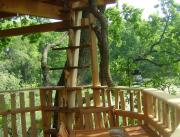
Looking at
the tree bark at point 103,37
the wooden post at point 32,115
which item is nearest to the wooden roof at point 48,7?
the tree bark at point 103,37

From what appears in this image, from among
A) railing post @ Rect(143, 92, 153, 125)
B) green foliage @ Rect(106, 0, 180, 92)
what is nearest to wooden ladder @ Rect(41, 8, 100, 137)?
railing post @ Rect(143, 92, 153, 125)

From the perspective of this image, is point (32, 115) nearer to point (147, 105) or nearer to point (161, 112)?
point (147, 105)

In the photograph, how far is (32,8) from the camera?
5.48 m

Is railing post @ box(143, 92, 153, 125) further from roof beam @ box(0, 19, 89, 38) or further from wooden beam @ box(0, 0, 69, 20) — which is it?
wooden beam @ box(0, 0, 69, 20)

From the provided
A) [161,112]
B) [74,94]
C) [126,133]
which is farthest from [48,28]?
[161,112]

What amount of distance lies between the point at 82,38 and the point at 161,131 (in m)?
4.26

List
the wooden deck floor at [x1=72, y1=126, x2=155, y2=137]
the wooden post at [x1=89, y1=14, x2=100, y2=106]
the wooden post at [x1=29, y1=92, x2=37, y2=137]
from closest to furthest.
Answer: the wooden deck floor at [x1=72, y1=126, x2=155, y2=137], the wooden post at [x1=89, y1=14, x2=100, y2=106], the wooden post at [x1=29, y1=92, x2=37, y2=137]

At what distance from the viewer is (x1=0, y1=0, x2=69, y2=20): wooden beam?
4.89 m

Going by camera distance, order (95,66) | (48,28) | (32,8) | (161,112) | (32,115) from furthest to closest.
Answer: (32,115), (95,66), (48,28), (32,8), (161,112)

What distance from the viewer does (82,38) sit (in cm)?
820

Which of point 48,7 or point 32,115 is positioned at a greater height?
point 48,7

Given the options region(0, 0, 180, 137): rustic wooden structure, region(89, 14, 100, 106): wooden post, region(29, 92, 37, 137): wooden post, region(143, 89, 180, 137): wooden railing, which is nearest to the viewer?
region(143, 89, 180, 137): wooden railing

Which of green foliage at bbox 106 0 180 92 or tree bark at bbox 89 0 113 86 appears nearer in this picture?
tree bark at bbox 89 0 113 86

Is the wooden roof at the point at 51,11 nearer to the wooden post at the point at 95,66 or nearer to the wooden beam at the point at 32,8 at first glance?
the wooden beam at the point at 32,8
